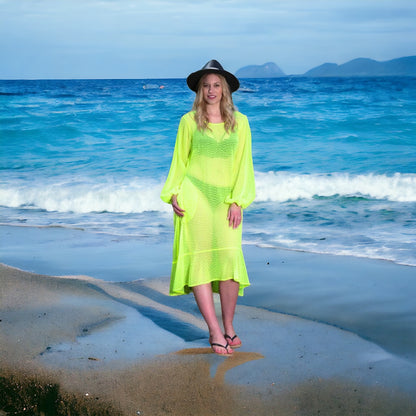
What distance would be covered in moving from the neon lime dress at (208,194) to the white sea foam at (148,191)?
6273 mm

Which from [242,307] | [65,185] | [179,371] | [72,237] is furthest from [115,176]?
[179,371]

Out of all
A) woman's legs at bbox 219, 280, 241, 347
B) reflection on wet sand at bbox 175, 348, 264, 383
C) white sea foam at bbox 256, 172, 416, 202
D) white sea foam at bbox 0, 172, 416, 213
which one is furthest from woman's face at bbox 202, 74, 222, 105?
white sea foam at bbox 256, 172, 416, 202

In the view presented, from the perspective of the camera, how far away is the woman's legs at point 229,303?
371 centimetres

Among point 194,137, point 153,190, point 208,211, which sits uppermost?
point 194,137

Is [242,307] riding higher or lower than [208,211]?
lower

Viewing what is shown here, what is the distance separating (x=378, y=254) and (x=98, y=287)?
9.58 ft

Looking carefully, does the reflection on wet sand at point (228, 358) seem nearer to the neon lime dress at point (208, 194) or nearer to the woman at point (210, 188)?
the woman at point (210, 188)

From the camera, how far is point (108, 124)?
896 inches

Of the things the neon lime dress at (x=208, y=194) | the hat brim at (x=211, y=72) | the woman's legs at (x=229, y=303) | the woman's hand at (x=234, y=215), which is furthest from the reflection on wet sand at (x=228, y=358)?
the hat brim at (x=211, y=72)

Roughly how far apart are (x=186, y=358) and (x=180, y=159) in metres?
1.13

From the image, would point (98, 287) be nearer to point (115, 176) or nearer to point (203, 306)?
point (203, 306)

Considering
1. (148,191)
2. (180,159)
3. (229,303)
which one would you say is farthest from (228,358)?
(148,191)

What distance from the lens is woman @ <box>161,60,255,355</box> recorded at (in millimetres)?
3592

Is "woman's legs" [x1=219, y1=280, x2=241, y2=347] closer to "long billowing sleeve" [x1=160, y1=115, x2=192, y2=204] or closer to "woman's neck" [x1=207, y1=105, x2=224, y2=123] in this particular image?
"long billowing sleeve" [x1=160, y1=115, x2=192, y2=204]
